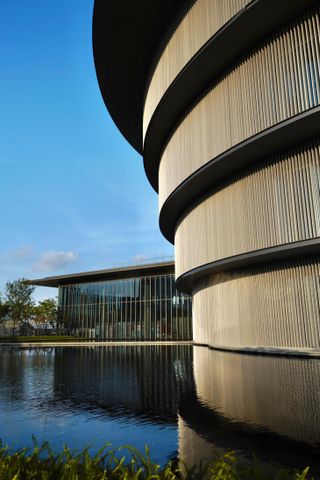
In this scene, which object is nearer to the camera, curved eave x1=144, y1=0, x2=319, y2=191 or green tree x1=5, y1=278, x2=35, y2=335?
curved eave x1=144, y1=0, x2=319, y2=191

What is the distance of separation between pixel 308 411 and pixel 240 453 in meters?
2.57

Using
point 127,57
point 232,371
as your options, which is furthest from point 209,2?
point 232,371

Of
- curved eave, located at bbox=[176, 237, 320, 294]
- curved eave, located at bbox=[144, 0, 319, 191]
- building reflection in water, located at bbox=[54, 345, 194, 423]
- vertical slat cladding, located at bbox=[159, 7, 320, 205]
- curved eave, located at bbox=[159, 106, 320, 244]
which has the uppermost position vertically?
curved eave, located at bbox=[144, 0, 319, 191]

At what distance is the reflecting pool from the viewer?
5233 mm

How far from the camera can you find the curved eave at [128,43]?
22.3 metres

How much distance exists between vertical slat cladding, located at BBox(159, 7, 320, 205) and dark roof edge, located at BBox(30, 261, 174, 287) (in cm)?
2734

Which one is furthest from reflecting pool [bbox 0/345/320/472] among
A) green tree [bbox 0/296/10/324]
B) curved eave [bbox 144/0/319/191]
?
green tree [bbox 0/296/10/324]

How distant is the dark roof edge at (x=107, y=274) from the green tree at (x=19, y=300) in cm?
212

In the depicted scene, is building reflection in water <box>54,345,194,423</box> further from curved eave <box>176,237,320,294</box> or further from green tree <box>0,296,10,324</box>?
green tree <box>0,296,10,324</box>

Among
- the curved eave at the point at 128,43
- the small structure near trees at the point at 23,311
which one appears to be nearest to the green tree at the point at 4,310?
the small structure near trees at the point at 23,311

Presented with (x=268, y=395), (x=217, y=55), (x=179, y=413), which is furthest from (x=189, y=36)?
(x=179, y=413)

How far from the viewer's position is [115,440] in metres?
5.59

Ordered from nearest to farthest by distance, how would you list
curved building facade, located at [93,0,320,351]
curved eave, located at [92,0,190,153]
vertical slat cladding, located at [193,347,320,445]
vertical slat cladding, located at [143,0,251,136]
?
vertical slat cladding, located at [193,347,320,445] → curved building facade, located at [93,0,320,351] → vertical slat cladding, located at [143,0,251,136] → curved eave, located at [92,0,190,153]

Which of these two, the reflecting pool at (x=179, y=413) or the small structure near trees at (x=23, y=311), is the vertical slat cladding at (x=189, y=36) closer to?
the reflecting pool at (x=179, y=413)
